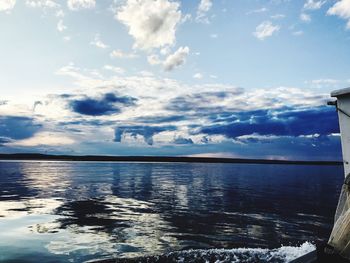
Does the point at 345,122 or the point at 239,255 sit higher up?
the point at 345,122

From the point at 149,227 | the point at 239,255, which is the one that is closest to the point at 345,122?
the point at 239,255

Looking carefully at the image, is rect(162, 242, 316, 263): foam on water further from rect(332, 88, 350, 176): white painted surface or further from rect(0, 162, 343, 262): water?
rect(332, 88, 350, 176): white painted surface

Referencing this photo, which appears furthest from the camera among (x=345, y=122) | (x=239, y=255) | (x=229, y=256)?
(x=239, y=255)

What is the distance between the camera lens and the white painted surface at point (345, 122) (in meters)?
8.59

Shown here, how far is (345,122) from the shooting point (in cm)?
874

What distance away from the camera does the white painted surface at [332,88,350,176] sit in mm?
8586

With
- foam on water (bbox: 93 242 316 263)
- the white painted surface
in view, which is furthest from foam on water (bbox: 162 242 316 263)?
the white painted surface

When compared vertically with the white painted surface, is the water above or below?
below

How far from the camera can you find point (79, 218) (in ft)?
76.7

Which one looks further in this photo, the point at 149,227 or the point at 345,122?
the point at 149,227

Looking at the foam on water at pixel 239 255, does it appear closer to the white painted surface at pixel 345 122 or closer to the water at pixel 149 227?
the water at pixel 149 227

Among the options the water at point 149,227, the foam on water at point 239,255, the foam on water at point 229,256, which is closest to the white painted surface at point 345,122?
the foam on water at point 229,256

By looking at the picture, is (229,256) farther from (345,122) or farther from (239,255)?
(345,122)

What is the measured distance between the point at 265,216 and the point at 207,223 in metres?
6.52
